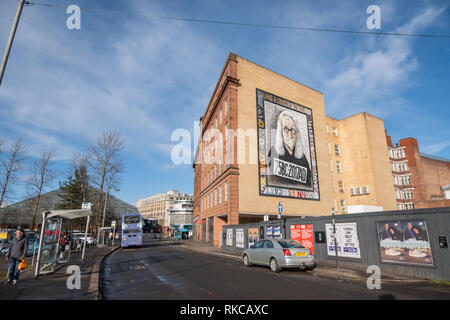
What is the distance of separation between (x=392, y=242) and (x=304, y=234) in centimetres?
578

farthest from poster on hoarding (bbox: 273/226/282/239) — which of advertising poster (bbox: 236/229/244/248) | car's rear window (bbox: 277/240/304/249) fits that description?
car's rear window (bbox: 277/240/304/249)

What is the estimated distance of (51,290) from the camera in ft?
25.1

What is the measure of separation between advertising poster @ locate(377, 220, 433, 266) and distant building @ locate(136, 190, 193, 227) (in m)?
122

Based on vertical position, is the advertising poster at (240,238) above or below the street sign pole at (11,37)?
below

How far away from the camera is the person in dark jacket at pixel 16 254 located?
8.82m

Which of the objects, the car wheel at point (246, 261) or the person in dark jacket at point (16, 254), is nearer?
the person in dark jacket at point (16, 254)

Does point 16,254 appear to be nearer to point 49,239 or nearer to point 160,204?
point 49,239

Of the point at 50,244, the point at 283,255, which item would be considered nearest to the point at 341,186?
the point at 283,255

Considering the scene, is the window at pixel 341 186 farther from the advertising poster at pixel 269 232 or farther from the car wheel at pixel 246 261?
the car wheel at pixel 246 261

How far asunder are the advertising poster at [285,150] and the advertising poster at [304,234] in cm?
1159

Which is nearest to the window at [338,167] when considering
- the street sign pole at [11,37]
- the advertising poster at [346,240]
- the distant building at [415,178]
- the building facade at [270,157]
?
the building facade at [270,157]

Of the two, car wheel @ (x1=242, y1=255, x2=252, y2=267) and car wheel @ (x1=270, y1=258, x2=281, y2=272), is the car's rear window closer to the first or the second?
car wheel @ (x1=270, y1=258, x2=281, y2=272)

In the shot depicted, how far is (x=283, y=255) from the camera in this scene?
457 inches
